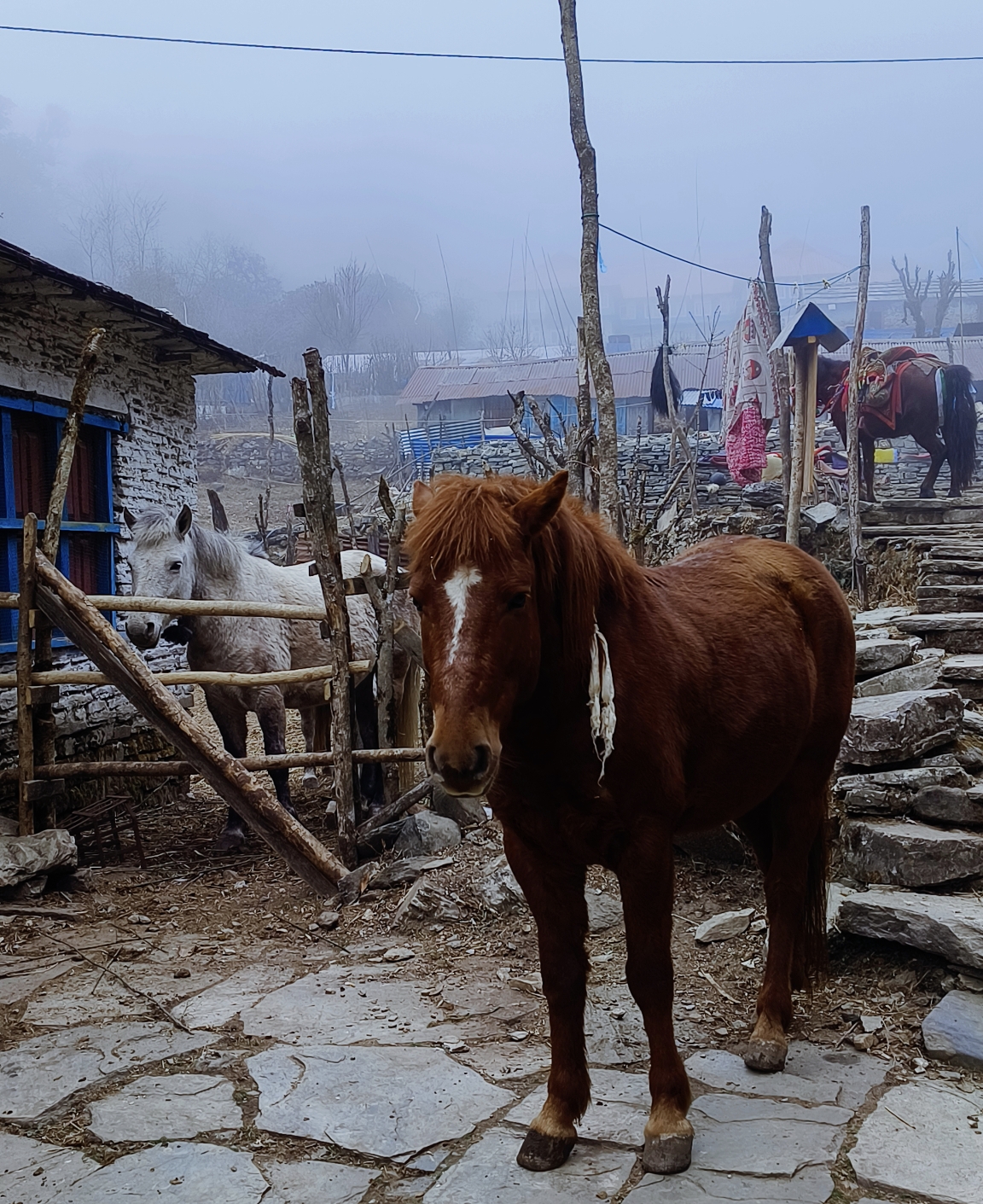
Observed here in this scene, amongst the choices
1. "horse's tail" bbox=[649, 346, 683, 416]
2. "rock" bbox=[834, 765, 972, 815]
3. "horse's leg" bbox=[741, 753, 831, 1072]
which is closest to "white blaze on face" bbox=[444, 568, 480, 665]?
"horse's leg" bbox=[741, 753, 831, 1072]

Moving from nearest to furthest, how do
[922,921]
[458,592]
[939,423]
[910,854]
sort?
[458,592], [922,921], [910,854], [939,423]

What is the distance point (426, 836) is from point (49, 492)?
12.3ft

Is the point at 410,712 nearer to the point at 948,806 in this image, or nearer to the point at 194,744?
the point at 194,744

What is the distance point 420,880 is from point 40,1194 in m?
2.32

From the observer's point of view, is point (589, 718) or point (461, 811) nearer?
point (589, 718)

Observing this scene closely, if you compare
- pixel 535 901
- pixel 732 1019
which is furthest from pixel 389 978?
pixel 535 901

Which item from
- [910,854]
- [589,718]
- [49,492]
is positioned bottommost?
[910,854]

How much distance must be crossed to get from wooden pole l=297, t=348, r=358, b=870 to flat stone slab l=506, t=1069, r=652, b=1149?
7.83 feet

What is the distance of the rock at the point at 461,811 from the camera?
5.30m

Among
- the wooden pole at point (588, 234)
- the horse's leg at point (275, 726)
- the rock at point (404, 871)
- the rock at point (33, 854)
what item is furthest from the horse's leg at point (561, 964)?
the wooden pole at point (588, 234)

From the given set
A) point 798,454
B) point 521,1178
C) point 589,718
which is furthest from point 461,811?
point 798,454

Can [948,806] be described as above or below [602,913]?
above

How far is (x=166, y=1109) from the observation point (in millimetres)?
2680

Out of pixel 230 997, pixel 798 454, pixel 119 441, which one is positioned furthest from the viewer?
pixel 798 454
